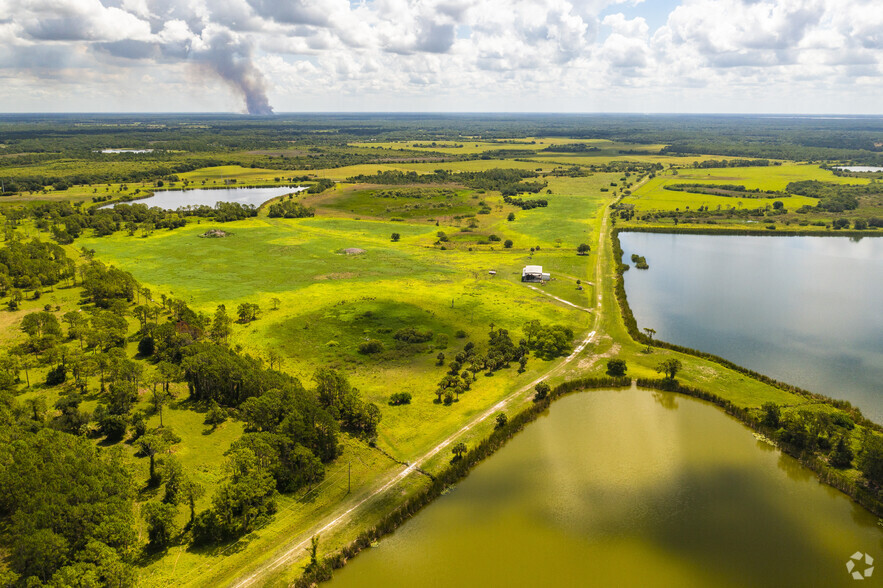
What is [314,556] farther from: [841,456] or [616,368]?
[841,456]

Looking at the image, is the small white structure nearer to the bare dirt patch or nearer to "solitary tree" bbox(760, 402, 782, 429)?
the bare dirt patch

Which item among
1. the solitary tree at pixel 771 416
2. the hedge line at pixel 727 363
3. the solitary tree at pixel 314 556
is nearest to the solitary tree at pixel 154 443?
the solitary tree at pixel 314 556

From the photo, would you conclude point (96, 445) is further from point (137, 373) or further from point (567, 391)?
point (567, 391)

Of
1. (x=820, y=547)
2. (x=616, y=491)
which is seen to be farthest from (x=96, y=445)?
(x=820, y=547)

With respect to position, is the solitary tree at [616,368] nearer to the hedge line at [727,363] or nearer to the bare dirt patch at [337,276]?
the hedge line at [727,363]

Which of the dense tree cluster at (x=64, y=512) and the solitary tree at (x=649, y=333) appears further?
the solitary tree at (x=649, y=333)

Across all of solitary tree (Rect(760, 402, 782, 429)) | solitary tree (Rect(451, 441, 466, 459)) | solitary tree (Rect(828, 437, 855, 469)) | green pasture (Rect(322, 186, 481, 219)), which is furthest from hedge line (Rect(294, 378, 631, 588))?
green pasture (Rect(322, 186, 481, 219))
